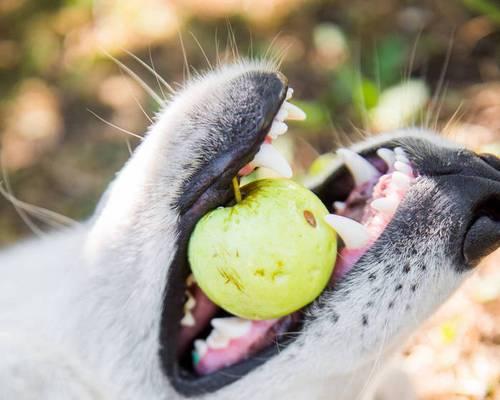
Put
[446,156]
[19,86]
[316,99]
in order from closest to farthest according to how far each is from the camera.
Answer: [446,156]
[316,99]
[19,86]

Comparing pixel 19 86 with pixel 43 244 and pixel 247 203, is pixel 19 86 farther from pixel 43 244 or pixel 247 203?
pixel 247 203

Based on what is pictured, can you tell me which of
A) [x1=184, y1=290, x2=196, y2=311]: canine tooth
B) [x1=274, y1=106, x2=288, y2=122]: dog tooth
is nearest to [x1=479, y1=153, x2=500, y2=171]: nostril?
[x1=274, y1=106, x2=288, y2=122]: dog tooth

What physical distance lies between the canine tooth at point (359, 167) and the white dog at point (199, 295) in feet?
0.04

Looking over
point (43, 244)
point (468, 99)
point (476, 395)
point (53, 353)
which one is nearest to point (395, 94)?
point (468, 99)

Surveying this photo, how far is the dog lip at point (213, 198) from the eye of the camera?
1761 millimetres

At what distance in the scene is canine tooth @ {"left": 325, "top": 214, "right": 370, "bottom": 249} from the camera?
5.65 feet

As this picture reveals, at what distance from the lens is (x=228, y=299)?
173cm

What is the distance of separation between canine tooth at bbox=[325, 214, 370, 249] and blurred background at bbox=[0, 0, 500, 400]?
45.7 inches

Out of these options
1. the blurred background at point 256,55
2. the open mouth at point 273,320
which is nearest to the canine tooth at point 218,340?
the open mouth at point 273,320

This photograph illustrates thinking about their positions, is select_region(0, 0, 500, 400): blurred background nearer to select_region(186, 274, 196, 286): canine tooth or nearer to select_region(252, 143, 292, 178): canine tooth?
select_region(186, 274, 196, 286): canine tooth

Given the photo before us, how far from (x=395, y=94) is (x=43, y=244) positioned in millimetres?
1998

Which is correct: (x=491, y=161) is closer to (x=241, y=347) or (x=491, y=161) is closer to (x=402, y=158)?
(x=402, y=158)

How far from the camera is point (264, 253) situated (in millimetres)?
1678

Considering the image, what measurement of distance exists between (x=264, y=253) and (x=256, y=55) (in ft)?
5.81
